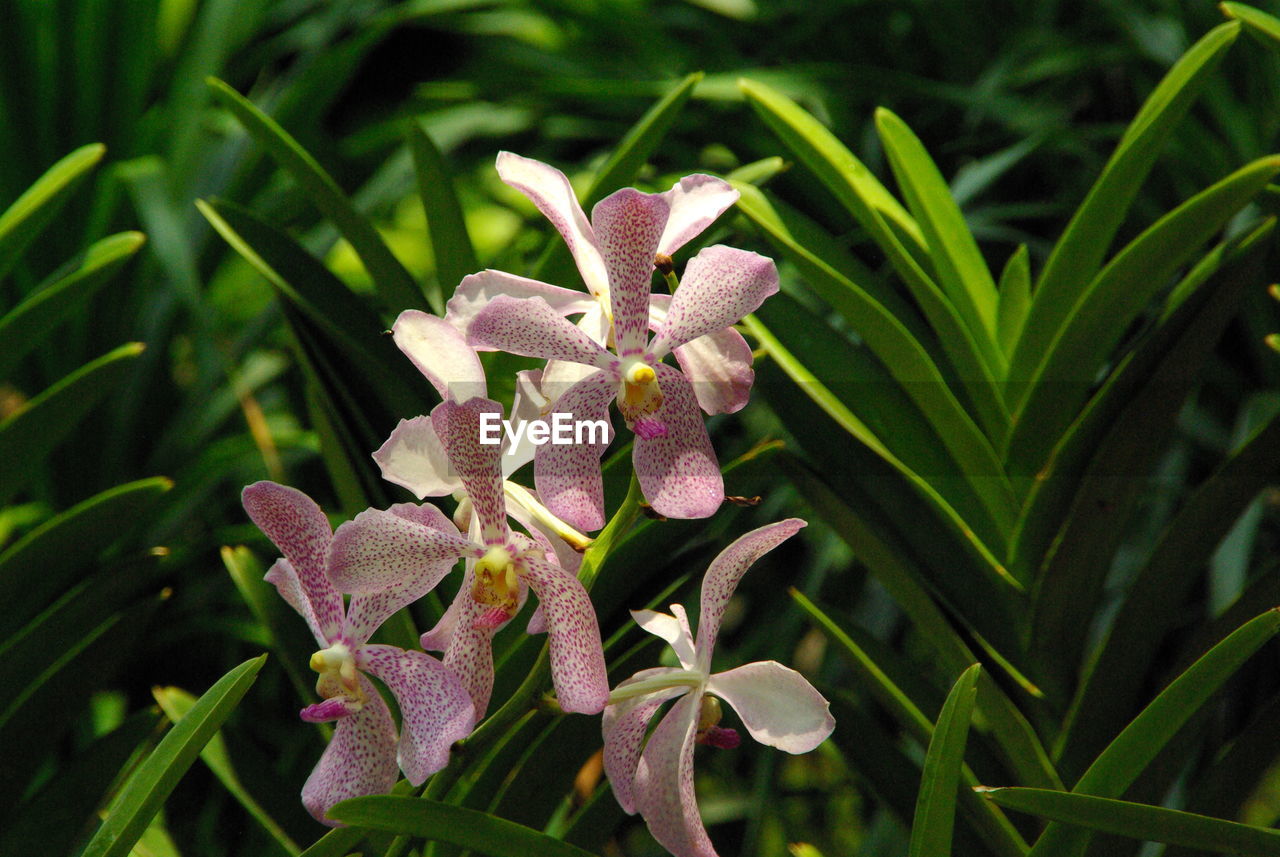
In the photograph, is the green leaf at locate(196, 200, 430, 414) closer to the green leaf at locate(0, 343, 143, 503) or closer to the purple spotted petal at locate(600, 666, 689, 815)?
the green leaf at locate(0, 343, 143, 503)

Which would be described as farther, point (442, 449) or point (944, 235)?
point (944, 235)

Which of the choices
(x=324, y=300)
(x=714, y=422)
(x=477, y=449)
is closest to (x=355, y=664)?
(x=477, y=449)

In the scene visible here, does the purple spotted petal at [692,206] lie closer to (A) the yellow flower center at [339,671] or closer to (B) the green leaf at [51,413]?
(A) the yellow flower center at [339,671]

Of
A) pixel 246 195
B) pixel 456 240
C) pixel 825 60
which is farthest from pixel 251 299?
pixel 825 60

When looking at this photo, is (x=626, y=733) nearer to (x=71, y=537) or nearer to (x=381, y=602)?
(x=381, y=602)

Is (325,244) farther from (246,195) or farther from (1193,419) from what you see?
(1193,419)

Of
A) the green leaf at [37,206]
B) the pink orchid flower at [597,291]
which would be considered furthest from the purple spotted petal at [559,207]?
the green leaf at [37,206]

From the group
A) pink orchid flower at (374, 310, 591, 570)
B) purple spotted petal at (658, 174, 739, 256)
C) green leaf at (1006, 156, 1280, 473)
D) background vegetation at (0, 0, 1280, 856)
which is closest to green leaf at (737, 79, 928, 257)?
background vegetation at (0, 0, 1280, 856)
